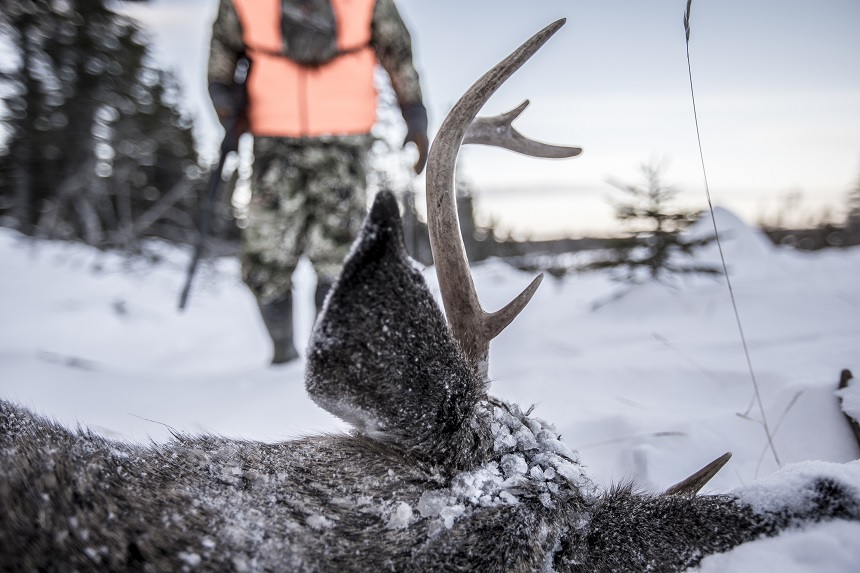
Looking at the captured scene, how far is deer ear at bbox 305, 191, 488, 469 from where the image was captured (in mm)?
866

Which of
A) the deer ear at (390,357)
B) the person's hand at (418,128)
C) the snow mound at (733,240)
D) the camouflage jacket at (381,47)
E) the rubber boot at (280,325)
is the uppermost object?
the camouflage jacket at (381,47)

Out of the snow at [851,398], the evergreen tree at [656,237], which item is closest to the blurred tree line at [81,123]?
the evergreen tree at [656,237]

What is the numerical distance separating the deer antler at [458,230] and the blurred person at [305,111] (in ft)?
5.53

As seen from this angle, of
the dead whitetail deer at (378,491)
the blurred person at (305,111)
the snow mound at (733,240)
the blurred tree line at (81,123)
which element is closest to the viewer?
the dead whitetail deer at (378,491)

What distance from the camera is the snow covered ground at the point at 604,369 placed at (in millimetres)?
1676

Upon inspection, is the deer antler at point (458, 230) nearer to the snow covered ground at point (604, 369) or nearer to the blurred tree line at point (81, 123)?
the snow covered ground at point (604, 369)

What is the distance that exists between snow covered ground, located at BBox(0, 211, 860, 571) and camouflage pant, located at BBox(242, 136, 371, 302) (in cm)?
78

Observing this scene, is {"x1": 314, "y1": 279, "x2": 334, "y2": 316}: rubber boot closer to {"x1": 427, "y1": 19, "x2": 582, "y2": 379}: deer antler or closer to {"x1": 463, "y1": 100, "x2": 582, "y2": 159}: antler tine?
{"x1": 463, "y1": 100, "x2": 582, "y2": 159}: antler tine

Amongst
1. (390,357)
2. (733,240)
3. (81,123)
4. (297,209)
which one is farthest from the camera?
(81,123)

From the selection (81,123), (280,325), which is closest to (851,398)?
(280,325)

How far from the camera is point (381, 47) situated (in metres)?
3.14

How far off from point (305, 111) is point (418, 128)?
2.55 ft

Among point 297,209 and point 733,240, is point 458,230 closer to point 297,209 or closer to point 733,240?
point 297,209

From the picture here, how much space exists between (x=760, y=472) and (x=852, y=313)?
2.15 metres
